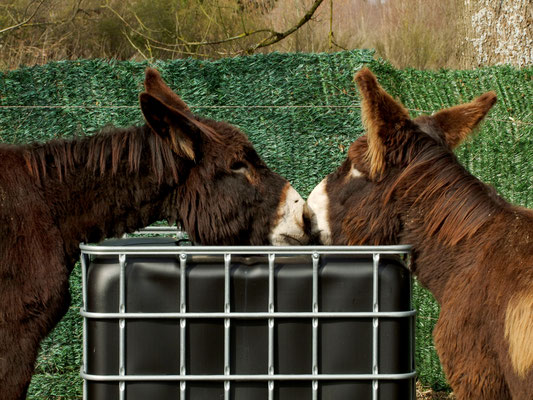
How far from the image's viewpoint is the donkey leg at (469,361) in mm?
2471

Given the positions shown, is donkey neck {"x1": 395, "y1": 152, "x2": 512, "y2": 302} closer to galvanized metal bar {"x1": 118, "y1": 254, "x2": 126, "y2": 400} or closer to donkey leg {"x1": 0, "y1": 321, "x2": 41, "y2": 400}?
galvanized metal bar {"x1": 118, "y1": 254, "x2": 126, "y2": 400}

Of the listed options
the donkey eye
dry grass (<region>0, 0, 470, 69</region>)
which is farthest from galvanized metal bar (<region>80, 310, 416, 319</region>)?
dry grass (<region>0, 0, 470, 69</region>)

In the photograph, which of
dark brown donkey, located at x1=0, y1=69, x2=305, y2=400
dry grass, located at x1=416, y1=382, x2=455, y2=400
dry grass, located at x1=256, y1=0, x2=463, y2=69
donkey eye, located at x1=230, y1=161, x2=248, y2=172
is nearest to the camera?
dark brown donkey, located at x1=0, y1=69, x2=305, y2=400

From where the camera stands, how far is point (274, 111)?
5.12 meters

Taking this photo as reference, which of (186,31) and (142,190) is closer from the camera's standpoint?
(142,190)

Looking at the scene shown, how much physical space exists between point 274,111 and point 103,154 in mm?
2223

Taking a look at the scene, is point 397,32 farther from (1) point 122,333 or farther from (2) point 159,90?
(1) point 122,333

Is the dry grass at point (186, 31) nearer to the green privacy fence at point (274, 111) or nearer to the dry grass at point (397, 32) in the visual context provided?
the dry grass at point (397, 32)

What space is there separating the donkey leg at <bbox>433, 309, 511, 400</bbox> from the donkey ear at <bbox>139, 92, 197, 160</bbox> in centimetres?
147

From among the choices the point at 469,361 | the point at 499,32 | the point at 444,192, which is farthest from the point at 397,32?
the point at 469,361

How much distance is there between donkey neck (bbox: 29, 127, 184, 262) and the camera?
3.10 metres

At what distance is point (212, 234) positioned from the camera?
125 inches

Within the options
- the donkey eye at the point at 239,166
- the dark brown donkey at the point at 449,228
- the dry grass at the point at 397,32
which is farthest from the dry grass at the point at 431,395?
the dry grass at the point at 397,32

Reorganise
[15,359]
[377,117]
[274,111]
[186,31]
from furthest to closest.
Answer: [186,31] → [274,111] → [377,117] → [15,359]
